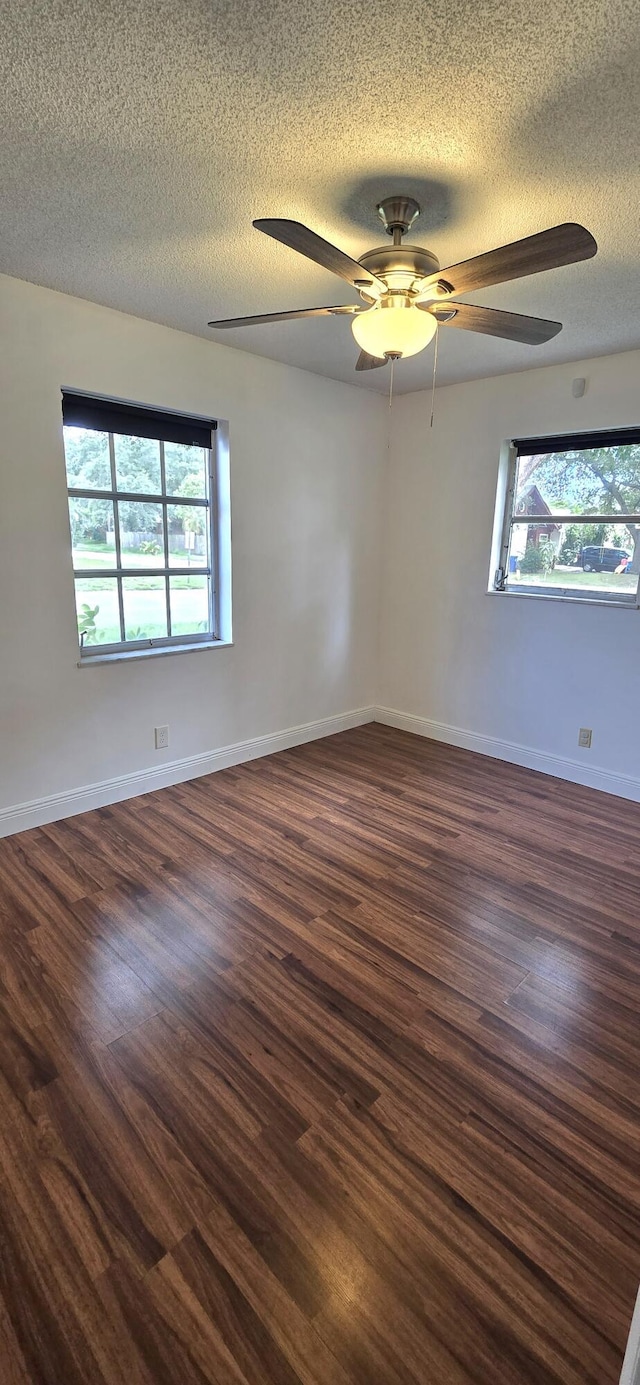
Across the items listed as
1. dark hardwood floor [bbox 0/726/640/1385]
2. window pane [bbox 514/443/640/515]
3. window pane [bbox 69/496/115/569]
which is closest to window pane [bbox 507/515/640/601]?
window pane [bbox 514/443/640/515]

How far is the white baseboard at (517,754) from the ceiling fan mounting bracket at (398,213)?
9.52 ft

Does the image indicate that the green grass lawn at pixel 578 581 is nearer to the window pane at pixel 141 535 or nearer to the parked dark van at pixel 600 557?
the parked dark van at pixel 600 557

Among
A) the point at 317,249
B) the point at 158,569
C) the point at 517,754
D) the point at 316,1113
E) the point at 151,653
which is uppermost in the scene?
the point at 317,249

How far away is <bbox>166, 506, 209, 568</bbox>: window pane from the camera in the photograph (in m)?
3.27

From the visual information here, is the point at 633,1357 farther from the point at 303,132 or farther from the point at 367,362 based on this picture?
the point at 367,362

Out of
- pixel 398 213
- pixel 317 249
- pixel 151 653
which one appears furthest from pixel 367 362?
pixel 151 653

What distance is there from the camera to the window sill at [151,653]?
2984 millimetres

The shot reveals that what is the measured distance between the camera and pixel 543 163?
1.60m

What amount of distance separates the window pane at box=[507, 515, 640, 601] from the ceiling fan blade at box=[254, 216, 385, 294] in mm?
2169

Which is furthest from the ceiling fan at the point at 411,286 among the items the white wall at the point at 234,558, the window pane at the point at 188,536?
the window pane at the point at 188,536

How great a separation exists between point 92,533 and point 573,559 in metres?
2.69

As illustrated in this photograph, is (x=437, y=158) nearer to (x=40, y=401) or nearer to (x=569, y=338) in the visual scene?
(x=569, y=338)

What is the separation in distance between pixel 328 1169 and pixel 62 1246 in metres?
0.56

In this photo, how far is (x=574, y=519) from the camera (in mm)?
3494
